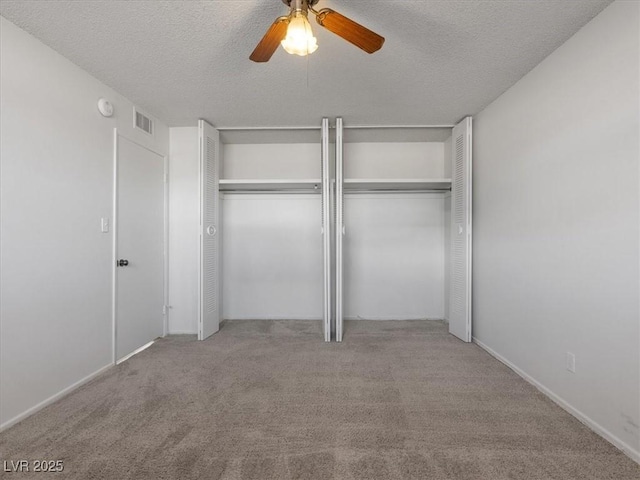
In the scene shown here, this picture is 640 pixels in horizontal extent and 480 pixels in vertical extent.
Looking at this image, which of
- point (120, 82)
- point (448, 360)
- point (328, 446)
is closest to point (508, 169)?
point (448, 360)

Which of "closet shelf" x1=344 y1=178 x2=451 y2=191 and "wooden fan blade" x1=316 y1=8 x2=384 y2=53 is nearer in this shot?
"wooden fan blade" x1=316 y1=8 x2=384 y2=53

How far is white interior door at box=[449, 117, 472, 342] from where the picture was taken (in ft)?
11.2

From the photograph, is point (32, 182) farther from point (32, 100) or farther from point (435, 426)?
point (435, 426)

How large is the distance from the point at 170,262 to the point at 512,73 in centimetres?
418

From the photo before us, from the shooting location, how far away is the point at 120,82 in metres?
2.75

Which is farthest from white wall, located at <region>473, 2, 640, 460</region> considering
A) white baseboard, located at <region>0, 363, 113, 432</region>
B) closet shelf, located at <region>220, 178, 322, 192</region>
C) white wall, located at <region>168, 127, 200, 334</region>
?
white baseboard, located at <region>0, 363, 113, 432</region>

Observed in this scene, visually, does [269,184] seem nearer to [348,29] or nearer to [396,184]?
[396,184]

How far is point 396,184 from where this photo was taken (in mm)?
3750

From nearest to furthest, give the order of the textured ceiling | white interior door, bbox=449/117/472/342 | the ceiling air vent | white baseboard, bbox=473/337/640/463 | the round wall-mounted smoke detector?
white baseboard, bbox=473/337/640/463
the textured ceiling
the round wall-mounted smoke detector
the ceiling air vent
white interior door, bbox=449/117/472/342

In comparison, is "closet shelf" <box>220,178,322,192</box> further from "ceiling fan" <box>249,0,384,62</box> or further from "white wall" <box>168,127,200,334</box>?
"ceiling fan" <box>249,0,384,62</box>

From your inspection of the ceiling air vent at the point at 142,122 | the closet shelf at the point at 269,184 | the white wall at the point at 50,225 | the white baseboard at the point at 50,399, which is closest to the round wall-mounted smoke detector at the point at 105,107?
the white wall at the point at 50,225

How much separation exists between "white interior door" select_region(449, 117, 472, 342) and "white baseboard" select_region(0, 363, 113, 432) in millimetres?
3735

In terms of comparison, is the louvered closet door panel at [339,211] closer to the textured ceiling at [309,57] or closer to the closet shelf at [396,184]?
the closet shelf at [396,184]

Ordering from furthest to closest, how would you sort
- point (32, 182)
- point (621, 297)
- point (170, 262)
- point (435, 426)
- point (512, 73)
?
point (170, 262) → point (512, 73) → point (32, 182) → point (435, 426) → point (621, 297)
